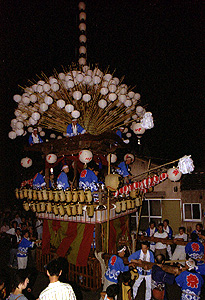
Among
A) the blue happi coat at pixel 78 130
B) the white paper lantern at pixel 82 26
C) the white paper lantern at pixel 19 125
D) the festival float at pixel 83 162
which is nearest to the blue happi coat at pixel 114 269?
the festival float at pixel 83 162

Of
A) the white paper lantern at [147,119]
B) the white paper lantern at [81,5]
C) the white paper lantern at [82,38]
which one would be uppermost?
the white paper lantern at [81,5]

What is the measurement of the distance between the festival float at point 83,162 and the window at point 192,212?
3.59 meters

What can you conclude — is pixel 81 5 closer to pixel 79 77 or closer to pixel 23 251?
pixel 79 77

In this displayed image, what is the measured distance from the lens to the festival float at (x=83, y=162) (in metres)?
7.34

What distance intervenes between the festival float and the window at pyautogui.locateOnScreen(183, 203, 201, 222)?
3593 mm

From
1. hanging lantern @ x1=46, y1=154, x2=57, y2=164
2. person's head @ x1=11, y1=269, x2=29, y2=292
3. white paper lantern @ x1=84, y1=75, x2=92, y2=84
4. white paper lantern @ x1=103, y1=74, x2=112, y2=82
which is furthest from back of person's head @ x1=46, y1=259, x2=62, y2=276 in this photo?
white paper lantern @ x1=103, y1=74, x2=112, y2=82

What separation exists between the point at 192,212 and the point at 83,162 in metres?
7.52

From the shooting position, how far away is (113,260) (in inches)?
224

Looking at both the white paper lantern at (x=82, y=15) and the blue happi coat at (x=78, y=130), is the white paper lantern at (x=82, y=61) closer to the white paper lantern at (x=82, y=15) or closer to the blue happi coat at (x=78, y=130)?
the white paper lantern at (x=82, y=15)

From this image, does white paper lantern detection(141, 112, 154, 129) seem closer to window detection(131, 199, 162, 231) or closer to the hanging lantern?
the hanging lantern

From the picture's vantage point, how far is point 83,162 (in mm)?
7262

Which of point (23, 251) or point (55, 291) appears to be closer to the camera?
point (55, 291)

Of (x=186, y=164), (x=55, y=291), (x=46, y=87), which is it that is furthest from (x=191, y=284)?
(x=46, y=87)

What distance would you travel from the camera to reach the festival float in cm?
734
